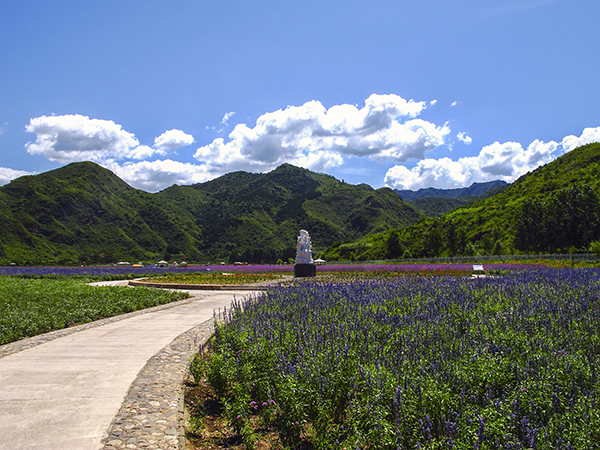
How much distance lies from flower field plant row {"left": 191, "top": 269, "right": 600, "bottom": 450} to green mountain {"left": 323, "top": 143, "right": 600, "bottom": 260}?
28129mm

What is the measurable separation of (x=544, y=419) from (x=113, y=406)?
3.96 metres

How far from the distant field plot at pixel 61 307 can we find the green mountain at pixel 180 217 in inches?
2355

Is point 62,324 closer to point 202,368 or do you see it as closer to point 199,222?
point 202,368

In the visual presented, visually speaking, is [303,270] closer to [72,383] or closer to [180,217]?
[72,383]

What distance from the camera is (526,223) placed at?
1807 inches

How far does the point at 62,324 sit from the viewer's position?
836 centimetres

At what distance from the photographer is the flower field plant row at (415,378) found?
2.72m

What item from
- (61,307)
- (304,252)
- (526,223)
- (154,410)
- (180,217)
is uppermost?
(180,217)

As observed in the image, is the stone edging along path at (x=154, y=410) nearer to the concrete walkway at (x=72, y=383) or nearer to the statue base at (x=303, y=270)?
the concrete walkway at (x=72, y=383)

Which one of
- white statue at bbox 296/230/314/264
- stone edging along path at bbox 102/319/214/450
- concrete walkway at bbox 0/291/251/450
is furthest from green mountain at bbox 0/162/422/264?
stone edging along path at bbox 102/319/214/450

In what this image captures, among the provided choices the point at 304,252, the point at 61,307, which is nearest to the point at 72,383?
the point at 61,307

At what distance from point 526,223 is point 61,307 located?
49.2 m

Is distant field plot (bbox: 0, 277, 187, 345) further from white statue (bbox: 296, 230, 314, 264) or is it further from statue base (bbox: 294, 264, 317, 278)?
white statue (bbox: 296, 230, 314, 264)

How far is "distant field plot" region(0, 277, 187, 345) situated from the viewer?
7.73 meters
